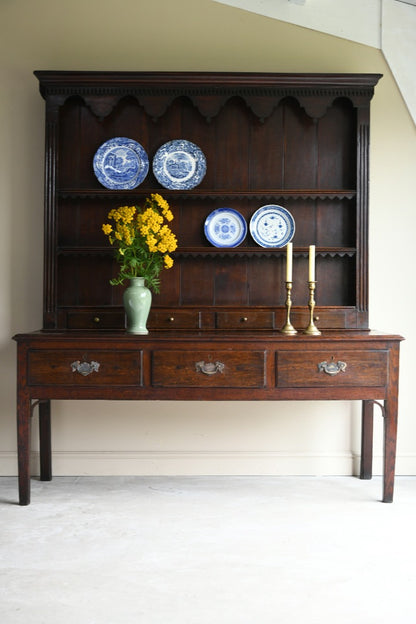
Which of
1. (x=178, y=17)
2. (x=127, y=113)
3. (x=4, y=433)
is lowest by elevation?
(x=4, y=433)

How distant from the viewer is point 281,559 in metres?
2.59

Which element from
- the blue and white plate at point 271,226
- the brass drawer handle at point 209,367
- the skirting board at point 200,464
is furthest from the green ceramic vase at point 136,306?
the skirting board at point 200,464

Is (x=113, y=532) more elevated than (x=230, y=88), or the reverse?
(x=230, y=88)

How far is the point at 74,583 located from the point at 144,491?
1136 mm

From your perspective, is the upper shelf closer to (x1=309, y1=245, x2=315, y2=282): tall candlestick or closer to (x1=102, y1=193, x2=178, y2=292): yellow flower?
(x1=102, y1=193, x2=178, y2=292): yellow flower

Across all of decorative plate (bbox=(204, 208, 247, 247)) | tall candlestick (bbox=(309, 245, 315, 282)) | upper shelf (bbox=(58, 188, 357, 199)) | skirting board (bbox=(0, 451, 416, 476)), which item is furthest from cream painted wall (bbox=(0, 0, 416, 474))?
decorative plate (bbox=(204, 208, 247, 247))

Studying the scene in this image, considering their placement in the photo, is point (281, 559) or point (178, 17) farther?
point (178, 17)

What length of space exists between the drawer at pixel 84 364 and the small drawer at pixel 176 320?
47 centimetres

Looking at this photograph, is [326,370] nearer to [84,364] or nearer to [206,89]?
[84,364]

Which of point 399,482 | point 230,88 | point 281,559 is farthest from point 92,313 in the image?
point 399,482

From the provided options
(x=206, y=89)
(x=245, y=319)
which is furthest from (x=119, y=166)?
(x=245, y=319)

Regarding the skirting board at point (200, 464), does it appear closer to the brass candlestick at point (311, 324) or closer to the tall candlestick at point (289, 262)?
the brass candlestick at point (311, 324)

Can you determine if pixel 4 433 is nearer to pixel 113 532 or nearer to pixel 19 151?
pixel 113 532

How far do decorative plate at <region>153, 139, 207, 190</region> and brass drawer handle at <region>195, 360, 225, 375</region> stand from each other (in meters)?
1.06
